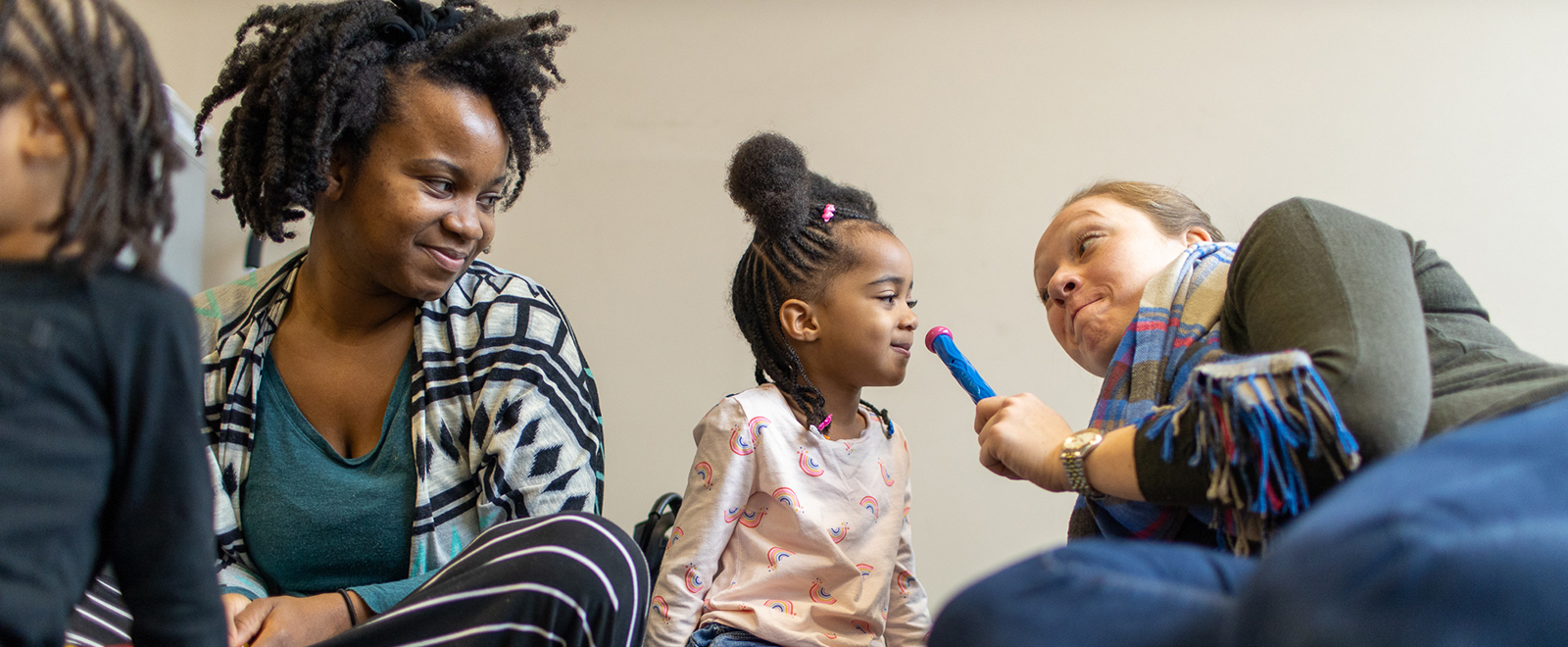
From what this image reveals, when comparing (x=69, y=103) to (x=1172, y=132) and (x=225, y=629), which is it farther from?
(x=1172, y=132)

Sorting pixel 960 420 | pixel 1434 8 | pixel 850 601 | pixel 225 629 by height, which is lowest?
pixel 850 601

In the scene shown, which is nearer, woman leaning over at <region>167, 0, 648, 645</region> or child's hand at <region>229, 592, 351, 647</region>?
child's hand at <region>229, 592, 351, 647</region>

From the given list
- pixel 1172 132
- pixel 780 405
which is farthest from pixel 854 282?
pixel 1172 132

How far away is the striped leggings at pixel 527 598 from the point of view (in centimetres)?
66

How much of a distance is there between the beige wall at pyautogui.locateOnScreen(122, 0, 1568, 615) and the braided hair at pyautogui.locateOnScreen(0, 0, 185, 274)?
3.62ft

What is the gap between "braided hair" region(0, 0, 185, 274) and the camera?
496 mm

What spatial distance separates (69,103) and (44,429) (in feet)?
0.57

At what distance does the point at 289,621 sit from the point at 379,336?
316mm

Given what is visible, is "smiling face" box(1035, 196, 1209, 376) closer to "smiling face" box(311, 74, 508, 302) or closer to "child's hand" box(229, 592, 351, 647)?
"smiling face" box(311, 74, 508, 302)

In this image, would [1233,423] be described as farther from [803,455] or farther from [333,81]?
[333,81]

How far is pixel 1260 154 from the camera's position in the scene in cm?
161

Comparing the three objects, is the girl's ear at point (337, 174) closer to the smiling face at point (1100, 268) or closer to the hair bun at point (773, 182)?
the hair bun at point (773, 182)

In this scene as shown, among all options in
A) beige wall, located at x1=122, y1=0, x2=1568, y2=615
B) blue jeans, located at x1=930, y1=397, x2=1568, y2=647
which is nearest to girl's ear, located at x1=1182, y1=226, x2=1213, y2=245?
blue jeans, located at x1=930, y1=397, x2=1568, y2=647

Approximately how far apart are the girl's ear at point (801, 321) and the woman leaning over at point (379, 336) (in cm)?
36
